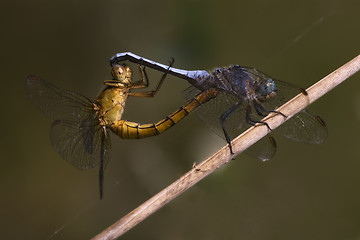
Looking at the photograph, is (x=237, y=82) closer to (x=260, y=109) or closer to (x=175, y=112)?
(x=260, y=109)

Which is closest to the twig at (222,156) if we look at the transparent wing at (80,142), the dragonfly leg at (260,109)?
the dragonfly leg at (260,109)

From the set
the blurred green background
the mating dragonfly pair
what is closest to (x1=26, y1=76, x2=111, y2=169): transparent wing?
the mating dragonfly pair

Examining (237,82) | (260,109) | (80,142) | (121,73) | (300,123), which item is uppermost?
(121,73)

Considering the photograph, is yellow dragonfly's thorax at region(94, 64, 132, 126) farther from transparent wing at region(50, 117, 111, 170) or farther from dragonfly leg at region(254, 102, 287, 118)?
dragonfly leg at region(254, 102, 287, 118)

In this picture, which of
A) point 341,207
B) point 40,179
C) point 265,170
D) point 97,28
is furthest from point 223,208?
point 97,28

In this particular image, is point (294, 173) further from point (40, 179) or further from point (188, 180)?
point (40, 179)

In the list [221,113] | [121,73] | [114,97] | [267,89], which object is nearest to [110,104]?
[114,97]
